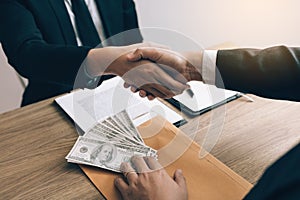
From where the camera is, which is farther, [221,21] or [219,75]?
[221,21]

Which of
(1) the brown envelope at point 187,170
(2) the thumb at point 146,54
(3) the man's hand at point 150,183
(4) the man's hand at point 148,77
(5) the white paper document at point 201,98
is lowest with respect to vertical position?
(1) the brown envelope at point 187,170

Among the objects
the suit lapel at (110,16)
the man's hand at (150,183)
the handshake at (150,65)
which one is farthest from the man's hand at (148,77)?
the suit lapel at (110,16)

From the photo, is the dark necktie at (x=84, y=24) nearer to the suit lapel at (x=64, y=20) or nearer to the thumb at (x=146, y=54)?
the suit lapel at (x=64, y=20)

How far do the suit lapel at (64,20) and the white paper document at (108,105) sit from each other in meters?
0.26

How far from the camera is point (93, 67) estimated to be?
100 centimetres

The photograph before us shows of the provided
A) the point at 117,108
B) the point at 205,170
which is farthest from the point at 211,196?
the point at 117,108

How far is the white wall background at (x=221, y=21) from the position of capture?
179 centimetres

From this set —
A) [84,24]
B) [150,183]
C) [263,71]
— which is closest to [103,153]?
[150,183]

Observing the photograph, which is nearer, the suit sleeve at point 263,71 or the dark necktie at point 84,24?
the suit sleeve at point 263,71

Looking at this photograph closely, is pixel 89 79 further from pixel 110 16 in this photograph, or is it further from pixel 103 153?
pixel 110 16

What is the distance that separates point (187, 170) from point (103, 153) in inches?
7.6

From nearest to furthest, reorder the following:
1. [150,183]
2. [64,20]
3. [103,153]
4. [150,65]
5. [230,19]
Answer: [150,183], [103,153], [150,65], [64,20], [230,19]

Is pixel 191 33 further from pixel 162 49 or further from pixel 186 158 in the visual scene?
pixel 186 158

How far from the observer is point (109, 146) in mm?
882
